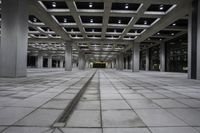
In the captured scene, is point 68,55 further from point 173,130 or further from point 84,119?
point 173,130

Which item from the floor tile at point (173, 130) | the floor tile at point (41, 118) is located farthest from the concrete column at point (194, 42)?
the floor tile at point (41, 118)

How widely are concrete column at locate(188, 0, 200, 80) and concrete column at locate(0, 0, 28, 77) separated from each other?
559 inches

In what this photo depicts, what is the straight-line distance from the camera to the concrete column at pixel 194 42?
51.2 feet

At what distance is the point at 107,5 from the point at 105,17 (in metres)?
3.83

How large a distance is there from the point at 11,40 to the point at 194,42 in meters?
14.9

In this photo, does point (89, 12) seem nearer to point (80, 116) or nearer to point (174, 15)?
point (174, 15)

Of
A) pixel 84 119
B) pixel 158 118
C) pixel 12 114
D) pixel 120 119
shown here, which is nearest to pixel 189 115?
pixel 158 118

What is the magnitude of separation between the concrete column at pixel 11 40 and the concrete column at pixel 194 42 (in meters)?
14.2

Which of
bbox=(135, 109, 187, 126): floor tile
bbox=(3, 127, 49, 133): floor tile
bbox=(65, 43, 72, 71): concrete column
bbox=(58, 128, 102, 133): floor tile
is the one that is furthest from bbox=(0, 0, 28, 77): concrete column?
bbox=(65, 43, 72, 71): concrete column

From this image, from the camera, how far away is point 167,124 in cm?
367

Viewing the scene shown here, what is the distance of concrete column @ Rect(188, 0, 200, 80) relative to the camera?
15.6 m

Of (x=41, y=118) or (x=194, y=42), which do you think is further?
(x=194, y=42)

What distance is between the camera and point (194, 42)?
16.2 meters

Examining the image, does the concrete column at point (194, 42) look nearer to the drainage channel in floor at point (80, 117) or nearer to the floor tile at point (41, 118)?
the drainage channel in floor at point (80, 117)
